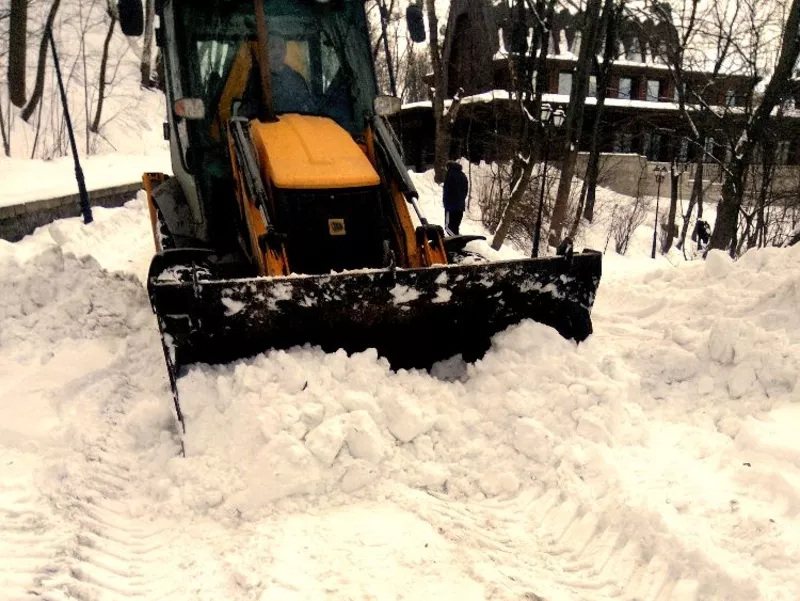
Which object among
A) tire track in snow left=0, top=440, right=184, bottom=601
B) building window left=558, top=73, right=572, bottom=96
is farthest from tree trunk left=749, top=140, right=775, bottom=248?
building window left=558, top=73, right=572, bottom=96

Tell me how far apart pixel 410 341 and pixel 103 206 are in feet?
29.0

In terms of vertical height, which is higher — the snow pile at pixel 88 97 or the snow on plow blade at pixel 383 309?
the snow pile at pixel 88 97

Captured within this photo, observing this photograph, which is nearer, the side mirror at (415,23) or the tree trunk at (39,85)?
the side mirror at (415,23)

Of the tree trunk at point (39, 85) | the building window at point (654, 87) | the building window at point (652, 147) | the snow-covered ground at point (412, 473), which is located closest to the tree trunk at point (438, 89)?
the tree trunk at point (39, 85)

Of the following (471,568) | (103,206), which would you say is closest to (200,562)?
(471,568)

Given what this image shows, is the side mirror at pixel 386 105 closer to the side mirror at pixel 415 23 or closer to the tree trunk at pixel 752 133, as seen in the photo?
the side mirror at pixel 415 23

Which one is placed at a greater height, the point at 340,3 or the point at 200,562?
the point at 340,3

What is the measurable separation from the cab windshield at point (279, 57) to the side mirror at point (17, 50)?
1444cm

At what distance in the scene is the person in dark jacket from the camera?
11391 millimetres

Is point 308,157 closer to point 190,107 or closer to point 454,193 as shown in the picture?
point 190,107

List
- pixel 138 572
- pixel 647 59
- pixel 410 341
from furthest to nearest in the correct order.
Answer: pixel 647 59, pixel 410 341, pixel 138 572

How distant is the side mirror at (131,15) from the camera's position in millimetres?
4469

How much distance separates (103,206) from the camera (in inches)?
425

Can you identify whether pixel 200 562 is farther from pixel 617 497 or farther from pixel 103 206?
pixel 103 206
